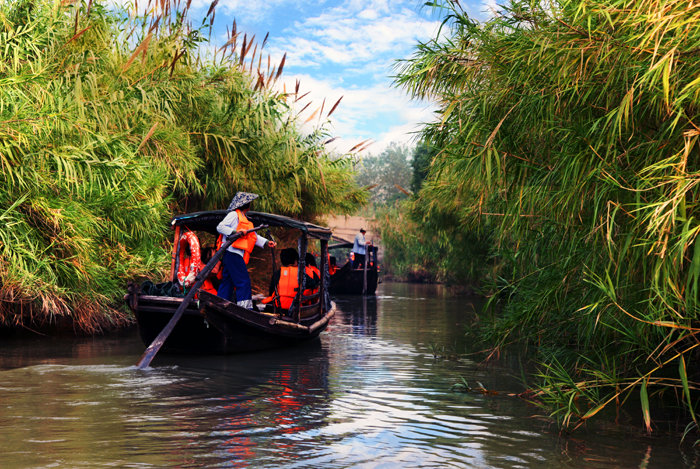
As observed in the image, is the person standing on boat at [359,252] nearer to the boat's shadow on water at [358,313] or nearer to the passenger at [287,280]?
the boat's shadow on water at [358,313]

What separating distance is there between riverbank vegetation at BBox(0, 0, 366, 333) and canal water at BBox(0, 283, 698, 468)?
1087 mm

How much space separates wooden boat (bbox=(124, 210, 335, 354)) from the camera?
854cm

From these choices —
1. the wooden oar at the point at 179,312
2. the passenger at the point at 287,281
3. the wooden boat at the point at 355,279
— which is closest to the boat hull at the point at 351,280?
the wooden boat at the point at 355,279

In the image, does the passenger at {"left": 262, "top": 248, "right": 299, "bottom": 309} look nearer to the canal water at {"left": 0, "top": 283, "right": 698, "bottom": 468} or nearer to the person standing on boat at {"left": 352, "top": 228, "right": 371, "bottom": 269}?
the canal water at {"left": 0, "top": 283, "right": 698, "bottom": 468}

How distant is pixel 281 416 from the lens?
596cm

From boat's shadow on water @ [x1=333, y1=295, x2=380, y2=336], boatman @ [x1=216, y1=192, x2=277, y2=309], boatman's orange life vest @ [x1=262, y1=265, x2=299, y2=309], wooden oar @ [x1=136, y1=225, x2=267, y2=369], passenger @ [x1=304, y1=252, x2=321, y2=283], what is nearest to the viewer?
wooden oar @ [x1=136, y1=225, x2=267, y2=369]

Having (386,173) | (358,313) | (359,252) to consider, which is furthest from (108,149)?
(386,173)

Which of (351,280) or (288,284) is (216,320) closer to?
(288,284)

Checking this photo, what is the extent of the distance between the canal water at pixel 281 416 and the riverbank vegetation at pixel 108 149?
42.8 inches

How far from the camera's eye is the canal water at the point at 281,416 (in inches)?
186

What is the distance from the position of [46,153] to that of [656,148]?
6.97 meters

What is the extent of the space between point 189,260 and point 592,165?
5.66 metres

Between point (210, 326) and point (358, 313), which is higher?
point (210, 326)

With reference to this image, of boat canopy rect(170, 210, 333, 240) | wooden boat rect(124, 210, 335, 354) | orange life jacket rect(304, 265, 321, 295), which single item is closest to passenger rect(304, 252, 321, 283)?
orange life jacket rect(304, 265, 321, 295)
